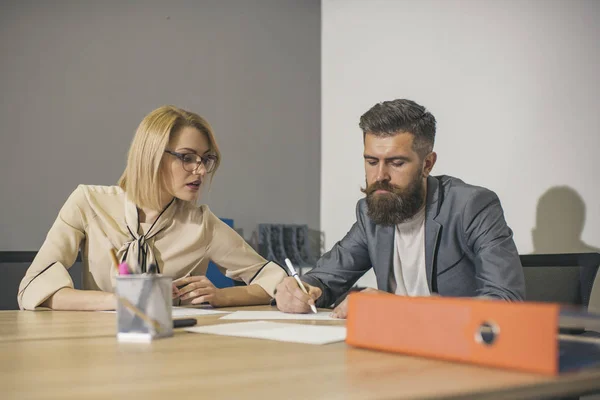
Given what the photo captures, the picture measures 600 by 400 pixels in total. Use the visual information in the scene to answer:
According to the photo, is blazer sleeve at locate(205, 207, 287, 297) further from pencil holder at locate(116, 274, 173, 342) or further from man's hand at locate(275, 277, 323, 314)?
pencil holder at locate(116, 274, 173, 342)

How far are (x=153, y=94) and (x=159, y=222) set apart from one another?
2444 millimetres

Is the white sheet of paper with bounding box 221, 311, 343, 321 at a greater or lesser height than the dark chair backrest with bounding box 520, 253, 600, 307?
lesser

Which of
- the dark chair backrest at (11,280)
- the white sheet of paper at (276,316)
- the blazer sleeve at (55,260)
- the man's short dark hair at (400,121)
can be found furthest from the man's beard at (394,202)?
the dark chair backrest at (11,280)

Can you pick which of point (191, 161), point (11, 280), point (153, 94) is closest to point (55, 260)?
point (191, 161)

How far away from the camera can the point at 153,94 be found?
4.60 m

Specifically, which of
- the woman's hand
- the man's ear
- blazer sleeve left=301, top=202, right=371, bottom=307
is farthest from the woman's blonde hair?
the man's ear

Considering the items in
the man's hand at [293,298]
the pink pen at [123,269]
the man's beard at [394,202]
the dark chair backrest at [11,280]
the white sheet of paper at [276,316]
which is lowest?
the dark chair backrest at [11,280]

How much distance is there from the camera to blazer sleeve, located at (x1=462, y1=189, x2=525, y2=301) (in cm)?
190

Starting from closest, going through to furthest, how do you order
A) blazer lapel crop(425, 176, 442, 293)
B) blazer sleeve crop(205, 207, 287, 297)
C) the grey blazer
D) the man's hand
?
the man's hand < the grey blazer < blazer lapel crop(425, 176, 442, 293) < blazer sleeve crop(205, 207, 287, 297)

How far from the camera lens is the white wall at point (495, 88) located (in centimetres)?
240

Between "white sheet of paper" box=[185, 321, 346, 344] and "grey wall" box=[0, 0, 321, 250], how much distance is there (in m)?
3.07

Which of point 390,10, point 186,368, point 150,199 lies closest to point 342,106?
point 390,10

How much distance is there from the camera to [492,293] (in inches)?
74.0

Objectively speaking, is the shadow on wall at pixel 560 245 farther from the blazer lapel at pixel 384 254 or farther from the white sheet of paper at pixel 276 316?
the white sheet of paper at pixel 276 316
